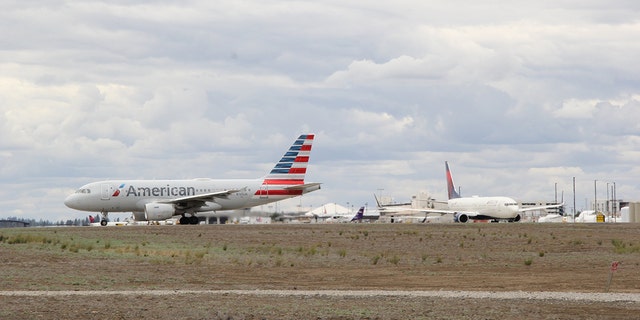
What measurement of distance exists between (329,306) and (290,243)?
2994 centimetres

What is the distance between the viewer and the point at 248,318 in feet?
69.3

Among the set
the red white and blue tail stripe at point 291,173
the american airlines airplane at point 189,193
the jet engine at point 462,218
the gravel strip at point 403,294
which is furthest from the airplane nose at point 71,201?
the gravel strip at point 403,294

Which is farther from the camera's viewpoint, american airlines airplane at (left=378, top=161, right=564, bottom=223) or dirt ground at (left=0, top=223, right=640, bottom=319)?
american airlines airplane at (left=378, top=161, right=564, bottom=223)

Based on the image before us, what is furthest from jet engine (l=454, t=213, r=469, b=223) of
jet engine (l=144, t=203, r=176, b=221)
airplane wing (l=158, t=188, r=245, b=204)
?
jet engine (l=144, t=203, r=176, b=221)

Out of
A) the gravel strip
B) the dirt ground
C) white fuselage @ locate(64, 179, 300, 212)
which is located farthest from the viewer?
white fuselage @ locate(64, 179, 300, 212)

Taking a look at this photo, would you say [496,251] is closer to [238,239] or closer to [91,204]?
[238,239]

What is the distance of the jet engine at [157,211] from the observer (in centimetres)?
7469

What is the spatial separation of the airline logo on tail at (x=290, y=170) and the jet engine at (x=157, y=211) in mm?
7643

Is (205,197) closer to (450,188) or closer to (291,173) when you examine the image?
(291,173)

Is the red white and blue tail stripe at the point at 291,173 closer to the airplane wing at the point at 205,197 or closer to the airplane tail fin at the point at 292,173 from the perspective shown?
the airplane tail fin at the point at 292,173

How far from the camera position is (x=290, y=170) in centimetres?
8156

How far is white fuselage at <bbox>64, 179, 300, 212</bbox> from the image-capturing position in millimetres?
76688

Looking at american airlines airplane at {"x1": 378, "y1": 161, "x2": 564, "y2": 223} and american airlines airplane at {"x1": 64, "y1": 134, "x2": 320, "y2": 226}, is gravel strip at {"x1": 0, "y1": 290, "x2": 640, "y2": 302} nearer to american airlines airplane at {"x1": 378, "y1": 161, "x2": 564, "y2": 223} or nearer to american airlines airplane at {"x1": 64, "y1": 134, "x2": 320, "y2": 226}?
american airlines airplane at {"x1": 64, "y1": 134, "x2": 320, "y2": 226}

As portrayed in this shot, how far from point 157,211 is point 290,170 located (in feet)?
38.3
